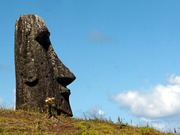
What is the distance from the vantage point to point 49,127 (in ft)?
36.0

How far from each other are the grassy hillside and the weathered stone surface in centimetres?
133

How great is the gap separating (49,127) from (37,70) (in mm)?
3763

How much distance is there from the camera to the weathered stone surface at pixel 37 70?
13.5 meters

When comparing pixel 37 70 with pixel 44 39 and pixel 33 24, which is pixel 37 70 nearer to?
pixel 44 39

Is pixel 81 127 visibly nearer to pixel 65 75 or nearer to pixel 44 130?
pixel 44 130

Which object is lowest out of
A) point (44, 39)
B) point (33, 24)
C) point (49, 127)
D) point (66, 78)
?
point (49, 127)

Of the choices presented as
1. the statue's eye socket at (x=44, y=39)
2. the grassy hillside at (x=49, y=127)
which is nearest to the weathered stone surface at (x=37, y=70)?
the statue's eye socket at (x=44, y=39)

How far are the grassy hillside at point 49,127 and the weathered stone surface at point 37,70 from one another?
4.35 ft

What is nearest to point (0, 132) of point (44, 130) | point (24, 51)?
point (44, 130)

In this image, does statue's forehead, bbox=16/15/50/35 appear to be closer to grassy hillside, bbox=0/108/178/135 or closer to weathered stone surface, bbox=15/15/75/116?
weathered stone surface, bbox=15/15/75/116

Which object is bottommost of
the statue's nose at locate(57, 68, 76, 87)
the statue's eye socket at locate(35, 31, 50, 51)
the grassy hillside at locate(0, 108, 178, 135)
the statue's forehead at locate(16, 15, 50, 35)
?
the grassy hillside at locate(0, 108, 178, 135)

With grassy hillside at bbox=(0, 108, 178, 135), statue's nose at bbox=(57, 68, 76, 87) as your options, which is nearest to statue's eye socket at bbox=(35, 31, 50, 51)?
statue's nose at bbox=(57, 68, 76, 87)

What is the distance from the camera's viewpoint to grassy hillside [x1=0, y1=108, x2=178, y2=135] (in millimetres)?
10157

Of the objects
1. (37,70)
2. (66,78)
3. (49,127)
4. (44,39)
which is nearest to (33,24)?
(44,39)
